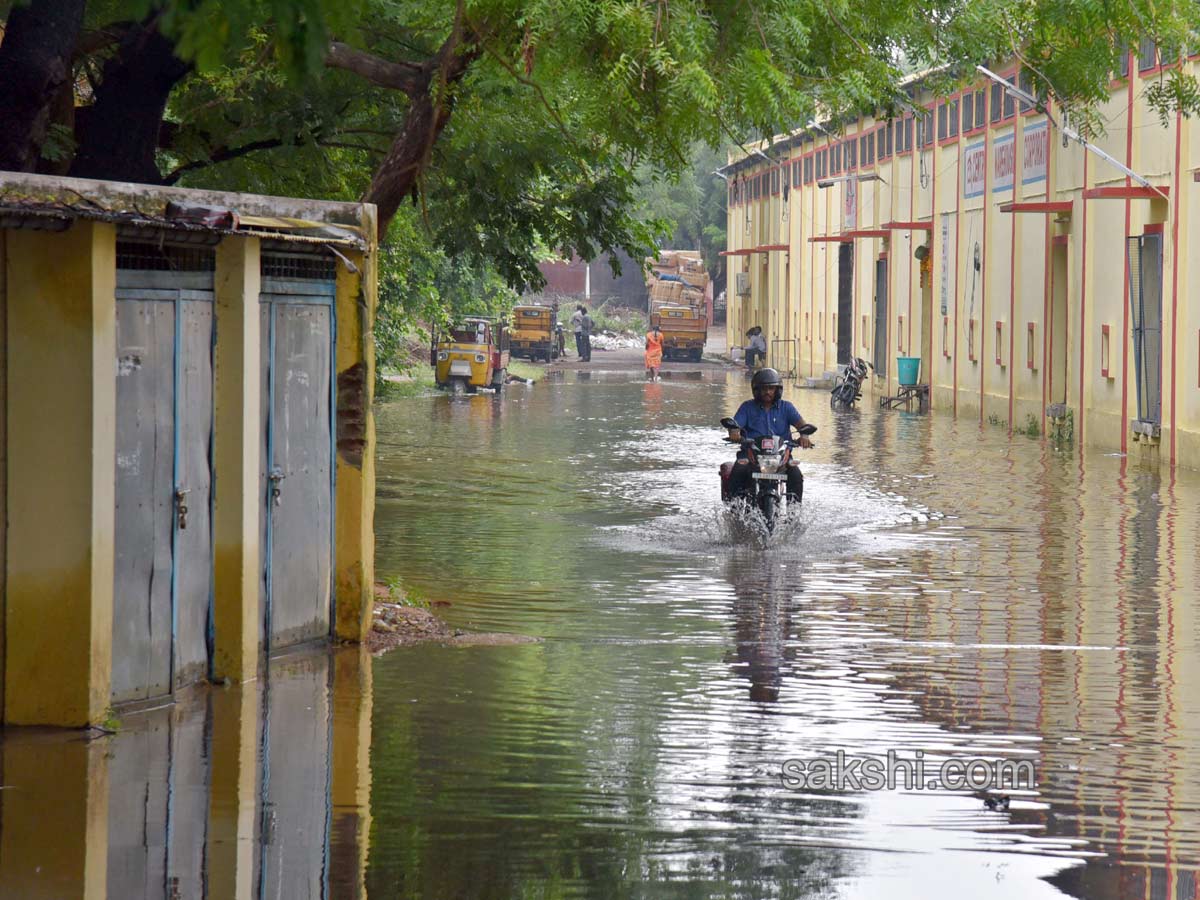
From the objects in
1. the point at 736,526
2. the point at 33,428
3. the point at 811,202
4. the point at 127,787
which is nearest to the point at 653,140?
the point at 736,526

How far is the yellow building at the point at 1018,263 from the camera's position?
2652 centimetres

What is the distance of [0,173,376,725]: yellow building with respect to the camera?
28.6 ft

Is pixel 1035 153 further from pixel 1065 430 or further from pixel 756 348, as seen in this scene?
pixel 756 348

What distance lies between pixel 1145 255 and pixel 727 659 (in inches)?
713

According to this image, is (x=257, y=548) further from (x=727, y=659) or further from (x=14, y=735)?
(x=727, y=659)

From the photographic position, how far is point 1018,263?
3569cm

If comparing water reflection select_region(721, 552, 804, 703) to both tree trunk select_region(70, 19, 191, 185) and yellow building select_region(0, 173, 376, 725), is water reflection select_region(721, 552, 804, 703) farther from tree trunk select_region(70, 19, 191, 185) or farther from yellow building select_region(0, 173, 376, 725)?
tree trunk select_region(70, 19, 191, 185)

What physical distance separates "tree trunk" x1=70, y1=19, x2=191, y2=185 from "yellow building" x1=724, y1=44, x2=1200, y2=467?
4.50m

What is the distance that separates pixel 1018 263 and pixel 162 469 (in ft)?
92.0

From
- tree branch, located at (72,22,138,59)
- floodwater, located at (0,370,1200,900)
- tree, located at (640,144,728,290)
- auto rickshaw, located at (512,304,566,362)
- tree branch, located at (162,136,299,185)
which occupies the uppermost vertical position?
tree, located at (640,144,728,290)

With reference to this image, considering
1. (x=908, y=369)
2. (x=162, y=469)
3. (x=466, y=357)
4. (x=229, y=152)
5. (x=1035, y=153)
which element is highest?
(x=1035, y=153)

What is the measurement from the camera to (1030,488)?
2319cm

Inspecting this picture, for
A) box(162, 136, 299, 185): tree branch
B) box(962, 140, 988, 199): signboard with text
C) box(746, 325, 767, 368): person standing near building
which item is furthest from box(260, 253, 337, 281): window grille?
box(746, 325, 767, 368): person standing near building

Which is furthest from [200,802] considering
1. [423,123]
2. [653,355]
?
[653,355]
